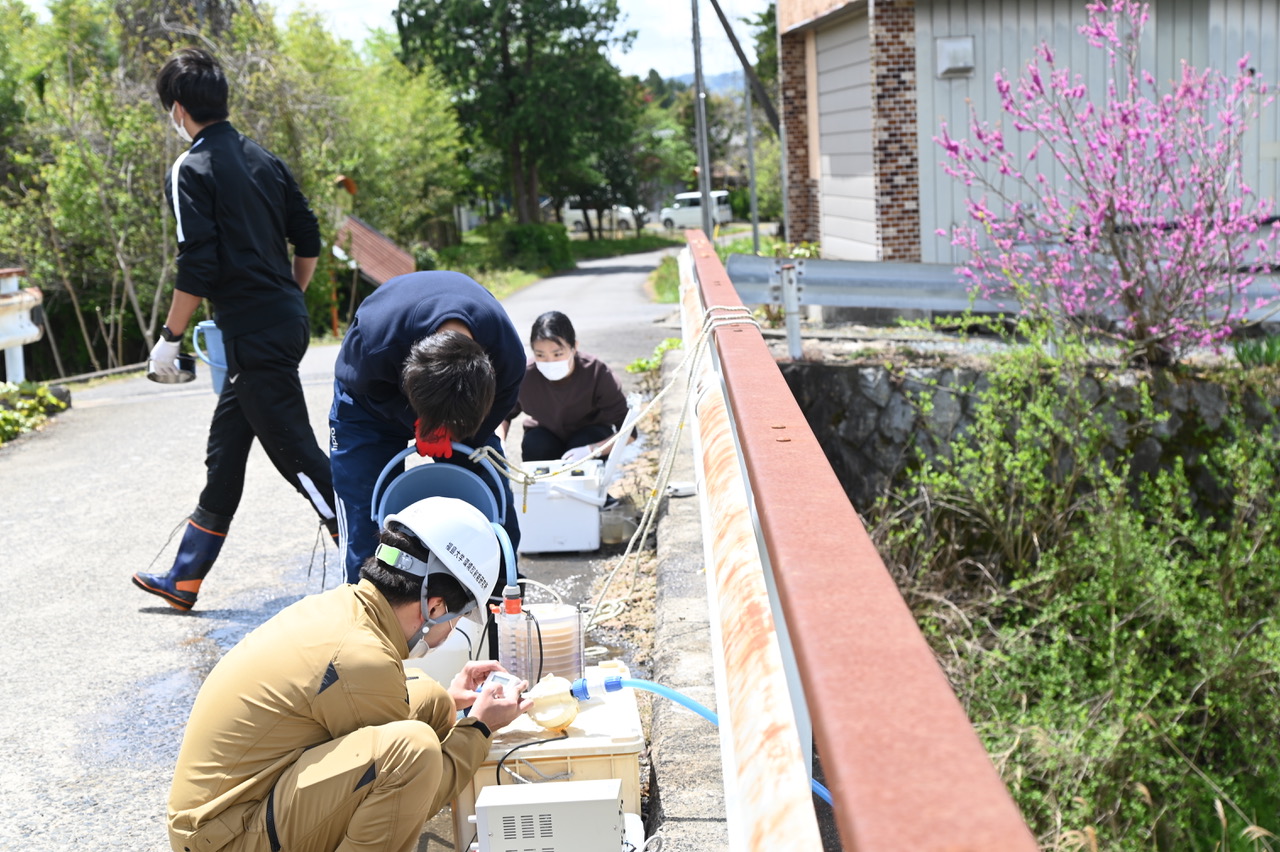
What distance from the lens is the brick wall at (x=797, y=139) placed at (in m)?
18.3

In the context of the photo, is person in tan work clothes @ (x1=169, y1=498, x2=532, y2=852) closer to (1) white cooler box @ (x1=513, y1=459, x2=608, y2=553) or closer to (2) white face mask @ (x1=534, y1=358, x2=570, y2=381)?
(1) white cooler box @ (x1=513, y1=459, x2=608, y2=553)

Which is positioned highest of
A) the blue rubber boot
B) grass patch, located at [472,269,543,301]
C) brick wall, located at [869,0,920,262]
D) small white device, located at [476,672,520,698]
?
brick wall, located at [869,0,920,262]

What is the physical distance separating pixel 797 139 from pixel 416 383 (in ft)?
52.1

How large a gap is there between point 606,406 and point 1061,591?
3576 mm

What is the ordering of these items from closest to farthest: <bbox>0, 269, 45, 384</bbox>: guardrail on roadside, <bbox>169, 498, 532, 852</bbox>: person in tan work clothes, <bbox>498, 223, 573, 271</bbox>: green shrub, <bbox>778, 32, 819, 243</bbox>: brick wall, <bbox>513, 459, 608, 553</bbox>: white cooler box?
<bbox>169, 498, 532, 852</bbox>: person in tan work clothes, <bbox>513, 459, 608, 553</bbox>: white cooler box, <bbox>0, 269, 45, 384</bbox>: guardrail on roadside, <bbox>778, 32, 819, 243</bbox>: brick wall, <bbox>498, 223, 573, 271</bbox>: green shrub

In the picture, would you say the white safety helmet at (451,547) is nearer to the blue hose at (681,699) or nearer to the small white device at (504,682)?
the small white device at (504,682)

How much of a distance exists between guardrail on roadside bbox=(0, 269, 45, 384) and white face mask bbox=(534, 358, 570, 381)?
6439 millimetres

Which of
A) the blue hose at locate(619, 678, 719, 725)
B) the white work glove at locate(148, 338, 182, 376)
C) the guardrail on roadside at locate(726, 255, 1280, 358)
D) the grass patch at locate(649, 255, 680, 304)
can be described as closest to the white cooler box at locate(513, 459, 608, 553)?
the white work glove at locate(148, 338, 182, 376)

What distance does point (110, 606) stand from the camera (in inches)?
220

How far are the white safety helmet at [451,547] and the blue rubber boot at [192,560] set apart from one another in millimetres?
2449

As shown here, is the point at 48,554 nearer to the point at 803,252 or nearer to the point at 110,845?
the point at 110,845

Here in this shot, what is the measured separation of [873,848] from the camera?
0.88 m

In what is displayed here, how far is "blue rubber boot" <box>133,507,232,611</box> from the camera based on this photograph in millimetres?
5340

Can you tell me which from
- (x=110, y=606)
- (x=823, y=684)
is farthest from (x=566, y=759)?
(x=110, y=606)
